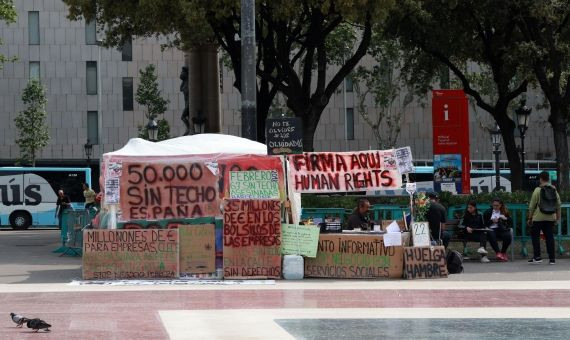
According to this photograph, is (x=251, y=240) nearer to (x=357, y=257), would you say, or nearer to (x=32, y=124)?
(x=357, y=257)

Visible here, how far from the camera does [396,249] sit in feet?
62.8

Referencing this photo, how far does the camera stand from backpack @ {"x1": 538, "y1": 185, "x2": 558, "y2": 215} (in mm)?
20812

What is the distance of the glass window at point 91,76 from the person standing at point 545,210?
2133 inches

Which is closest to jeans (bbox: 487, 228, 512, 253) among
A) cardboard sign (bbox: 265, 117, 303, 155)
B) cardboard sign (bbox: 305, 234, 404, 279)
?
cardboard sign (bbox: 305, 234, 404, 279)

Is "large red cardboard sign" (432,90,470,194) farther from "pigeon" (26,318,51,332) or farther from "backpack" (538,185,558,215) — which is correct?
"pigeon" (26,318,51,332)

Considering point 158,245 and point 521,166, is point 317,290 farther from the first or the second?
point 521,166

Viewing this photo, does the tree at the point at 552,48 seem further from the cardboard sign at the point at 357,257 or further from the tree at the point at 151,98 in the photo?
the tree at the point at 151,98

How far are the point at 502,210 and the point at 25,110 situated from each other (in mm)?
50478

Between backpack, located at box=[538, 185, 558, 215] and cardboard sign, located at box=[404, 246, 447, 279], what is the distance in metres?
2.71

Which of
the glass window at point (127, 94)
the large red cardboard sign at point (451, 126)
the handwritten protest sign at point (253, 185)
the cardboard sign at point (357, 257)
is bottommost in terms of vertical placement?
the cardboard sign at point (357, 257)

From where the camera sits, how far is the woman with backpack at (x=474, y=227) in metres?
22.0

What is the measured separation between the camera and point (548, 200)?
68.6 ft

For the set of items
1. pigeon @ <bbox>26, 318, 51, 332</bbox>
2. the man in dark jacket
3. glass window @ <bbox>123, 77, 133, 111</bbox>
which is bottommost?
pigeon @ <bbox>26, 318, 51, 332</bbox>

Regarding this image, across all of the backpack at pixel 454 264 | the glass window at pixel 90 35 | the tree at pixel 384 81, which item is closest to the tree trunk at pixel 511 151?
the tree at pixel 384 81
